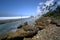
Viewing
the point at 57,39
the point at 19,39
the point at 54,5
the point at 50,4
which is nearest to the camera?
the point at 57,39

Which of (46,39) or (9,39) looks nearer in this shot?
(46,39)

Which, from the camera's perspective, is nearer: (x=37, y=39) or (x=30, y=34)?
(x=37, y=39)

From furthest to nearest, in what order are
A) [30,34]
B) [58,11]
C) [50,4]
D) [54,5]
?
[50,4], [54,5], [58,11], [30,34]

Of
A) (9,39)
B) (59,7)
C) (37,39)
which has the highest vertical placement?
(59,7)

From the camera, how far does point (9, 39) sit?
11.6 m

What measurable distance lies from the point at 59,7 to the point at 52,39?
99.9 ft

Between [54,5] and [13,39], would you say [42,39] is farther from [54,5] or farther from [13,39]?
[54,5]

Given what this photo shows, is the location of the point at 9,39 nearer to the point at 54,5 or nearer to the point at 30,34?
the point at 30,34

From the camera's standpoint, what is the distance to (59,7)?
3722 centimetres

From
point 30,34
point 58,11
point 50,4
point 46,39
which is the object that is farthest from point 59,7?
point 46,39

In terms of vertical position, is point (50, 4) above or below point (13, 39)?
above

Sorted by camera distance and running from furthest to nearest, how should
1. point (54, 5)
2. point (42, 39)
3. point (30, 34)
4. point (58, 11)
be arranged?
1. point (54, 5)
2. point (58, 11)
3. point (30, 34)
4. point (42, 39)

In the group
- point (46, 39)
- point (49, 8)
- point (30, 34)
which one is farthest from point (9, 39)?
point (49, 8)

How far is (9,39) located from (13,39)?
488mm
